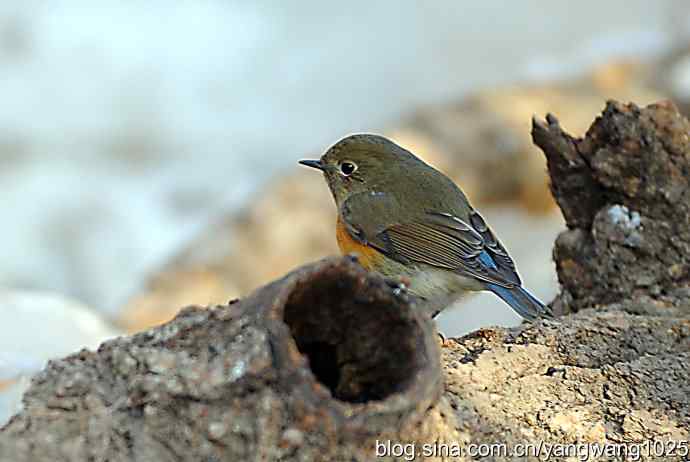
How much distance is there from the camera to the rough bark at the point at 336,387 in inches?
86.4

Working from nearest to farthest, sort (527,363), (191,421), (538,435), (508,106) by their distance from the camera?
(191,421) < (538,435) < (527,363) < (508,106)

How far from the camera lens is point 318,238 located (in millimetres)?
7566

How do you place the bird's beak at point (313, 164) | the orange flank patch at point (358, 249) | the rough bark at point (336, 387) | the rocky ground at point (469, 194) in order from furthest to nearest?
the rocky ground at point (469, 194), the bird's beak at point (313, 164), the orange flank patch at point (358, 249), the rough bark at point (336, 387)

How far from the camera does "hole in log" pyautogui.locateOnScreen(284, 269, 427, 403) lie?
7.46ft

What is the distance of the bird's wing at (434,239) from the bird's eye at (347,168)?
0.14m

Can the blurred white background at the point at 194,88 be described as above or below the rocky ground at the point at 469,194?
above

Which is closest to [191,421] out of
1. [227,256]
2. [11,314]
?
[11,314]

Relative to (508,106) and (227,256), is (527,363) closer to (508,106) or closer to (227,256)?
(227,256)

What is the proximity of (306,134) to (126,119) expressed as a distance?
1.43m

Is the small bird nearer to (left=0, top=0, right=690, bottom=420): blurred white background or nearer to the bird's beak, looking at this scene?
the bird's beak

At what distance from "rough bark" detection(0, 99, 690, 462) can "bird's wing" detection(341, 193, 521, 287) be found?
857mm

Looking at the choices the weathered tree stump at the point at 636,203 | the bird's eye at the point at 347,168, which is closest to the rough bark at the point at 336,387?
the weathered tree stump at the point at 636,203

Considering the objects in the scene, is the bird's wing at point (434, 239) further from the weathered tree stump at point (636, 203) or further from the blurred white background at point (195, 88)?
the blurred white background at point (195, 88)

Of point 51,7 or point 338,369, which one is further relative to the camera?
point 51,7
